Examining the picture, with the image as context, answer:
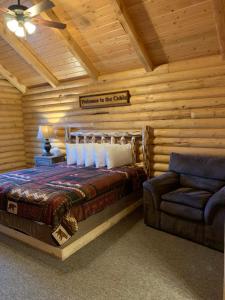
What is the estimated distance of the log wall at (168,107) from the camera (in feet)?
11.3

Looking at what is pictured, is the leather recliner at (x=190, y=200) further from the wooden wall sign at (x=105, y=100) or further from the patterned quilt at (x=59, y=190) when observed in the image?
the wooden wall sign at (x=105, y=100)

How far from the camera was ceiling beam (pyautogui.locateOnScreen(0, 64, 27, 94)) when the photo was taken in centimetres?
541

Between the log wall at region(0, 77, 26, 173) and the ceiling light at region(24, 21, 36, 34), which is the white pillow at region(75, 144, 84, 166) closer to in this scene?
the ceiling light at region(24, 21, 36, 34)

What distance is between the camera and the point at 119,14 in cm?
300

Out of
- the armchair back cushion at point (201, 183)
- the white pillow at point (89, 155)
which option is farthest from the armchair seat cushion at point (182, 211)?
the white pillow at point (89, 155)

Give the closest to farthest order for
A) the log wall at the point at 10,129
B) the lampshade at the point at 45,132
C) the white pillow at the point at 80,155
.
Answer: the white pillow at the point at 80,155
the lampshade at the point at 45,132
the log wall at the point at 10,129

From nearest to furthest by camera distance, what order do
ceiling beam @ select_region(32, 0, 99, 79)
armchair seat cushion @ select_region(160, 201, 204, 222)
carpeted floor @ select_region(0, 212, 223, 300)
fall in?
carpeted floor @ select_region(0, 212, 223, 300) → armchair seat cushion @ select_region(160, 201, 204, 222) → ceiling beam @ select_region(32, 0, 99, 79)

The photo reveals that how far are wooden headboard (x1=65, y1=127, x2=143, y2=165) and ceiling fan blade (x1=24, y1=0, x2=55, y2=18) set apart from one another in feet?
7.95

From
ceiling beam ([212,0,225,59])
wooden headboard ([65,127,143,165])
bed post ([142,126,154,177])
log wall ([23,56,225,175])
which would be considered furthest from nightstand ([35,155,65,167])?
ceiling beam ([212,0,225,59])

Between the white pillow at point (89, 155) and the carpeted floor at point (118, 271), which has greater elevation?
the white pillow at point (89, 155)

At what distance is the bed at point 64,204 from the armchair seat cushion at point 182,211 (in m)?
0.71

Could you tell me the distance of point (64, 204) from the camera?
8.10ft

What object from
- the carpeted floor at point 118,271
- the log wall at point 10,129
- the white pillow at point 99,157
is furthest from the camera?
the log wall at point 10,129

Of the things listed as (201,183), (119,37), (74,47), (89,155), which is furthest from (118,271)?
Answer: (74,47)
